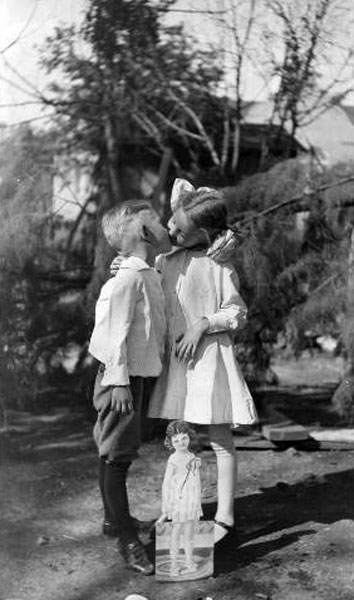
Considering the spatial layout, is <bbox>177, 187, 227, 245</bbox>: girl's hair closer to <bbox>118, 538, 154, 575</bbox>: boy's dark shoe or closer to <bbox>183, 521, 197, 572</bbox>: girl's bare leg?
<bbox>183, 521, 197, 572</bbox>: girl's bare leg

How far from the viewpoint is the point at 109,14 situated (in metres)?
3.23

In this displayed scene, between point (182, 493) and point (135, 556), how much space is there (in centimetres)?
27

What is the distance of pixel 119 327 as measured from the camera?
2.64m

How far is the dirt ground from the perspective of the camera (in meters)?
2.68

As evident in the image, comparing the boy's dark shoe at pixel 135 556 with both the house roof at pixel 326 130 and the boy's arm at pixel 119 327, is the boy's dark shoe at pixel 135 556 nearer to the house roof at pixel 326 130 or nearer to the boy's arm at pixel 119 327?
Result: the boy's arm at pixel 119 327

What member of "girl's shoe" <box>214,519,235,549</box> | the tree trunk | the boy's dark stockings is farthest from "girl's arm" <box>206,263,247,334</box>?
the tree trunk

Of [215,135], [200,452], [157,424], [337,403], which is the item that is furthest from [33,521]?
[215,135]

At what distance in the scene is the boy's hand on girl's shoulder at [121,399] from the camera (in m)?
2.64

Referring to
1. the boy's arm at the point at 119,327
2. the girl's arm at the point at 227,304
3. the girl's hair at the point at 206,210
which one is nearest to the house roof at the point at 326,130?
the girl's hair at the point at 206,210

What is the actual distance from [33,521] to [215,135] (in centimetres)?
220

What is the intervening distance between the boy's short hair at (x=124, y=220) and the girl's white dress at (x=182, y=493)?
0.76 m

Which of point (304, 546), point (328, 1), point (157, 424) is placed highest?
point (328, 1)

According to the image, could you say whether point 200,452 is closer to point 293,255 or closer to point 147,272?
point 293,255

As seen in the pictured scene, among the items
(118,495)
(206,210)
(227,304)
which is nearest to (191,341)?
(227,304)
